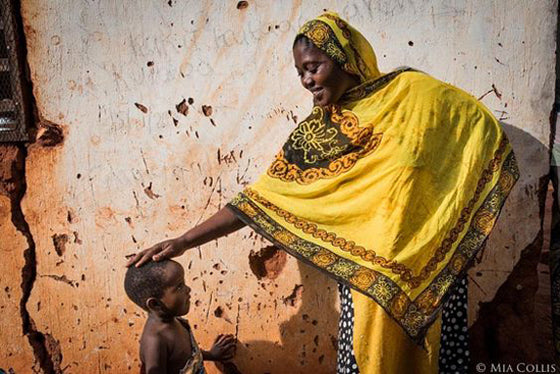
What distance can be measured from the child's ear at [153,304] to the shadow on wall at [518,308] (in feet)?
5.41

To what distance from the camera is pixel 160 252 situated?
2.15 meters

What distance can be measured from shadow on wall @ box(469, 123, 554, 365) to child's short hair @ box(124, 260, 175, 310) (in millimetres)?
1653

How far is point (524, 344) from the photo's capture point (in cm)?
288

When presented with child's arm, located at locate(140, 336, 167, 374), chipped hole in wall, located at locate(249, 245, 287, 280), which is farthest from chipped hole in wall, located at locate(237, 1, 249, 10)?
child's arm, located at locate(140, 336, 167, 374)

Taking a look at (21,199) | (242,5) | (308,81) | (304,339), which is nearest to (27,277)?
(21,199)

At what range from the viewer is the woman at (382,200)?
202 cm

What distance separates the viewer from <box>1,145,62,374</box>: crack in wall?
121 inches

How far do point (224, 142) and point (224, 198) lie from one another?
11.9 inches

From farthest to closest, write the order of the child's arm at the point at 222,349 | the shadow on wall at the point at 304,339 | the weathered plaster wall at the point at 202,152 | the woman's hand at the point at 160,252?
the shadow on wall at the point at 304,339 → the child's arm at the point at 222,349 → the weathered plaster wall at the point at 202,152 → the woman's hand at the point at 160,252

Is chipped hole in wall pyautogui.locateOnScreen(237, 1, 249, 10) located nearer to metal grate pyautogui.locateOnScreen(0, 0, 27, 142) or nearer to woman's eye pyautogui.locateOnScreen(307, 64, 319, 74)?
woman's eye pyautogui.locateOnScreen(307, 64, 319, 74)

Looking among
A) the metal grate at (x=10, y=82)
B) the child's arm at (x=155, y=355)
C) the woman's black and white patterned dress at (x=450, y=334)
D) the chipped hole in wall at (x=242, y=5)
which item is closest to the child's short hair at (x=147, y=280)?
the child's arm at (x=155, y=355)

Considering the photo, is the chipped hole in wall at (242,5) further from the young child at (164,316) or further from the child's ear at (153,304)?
the child's ear at (153,304)

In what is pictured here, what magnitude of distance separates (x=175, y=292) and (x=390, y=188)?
0.98 m

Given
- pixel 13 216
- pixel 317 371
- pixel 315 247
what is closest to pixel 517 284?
pixel 317 371
